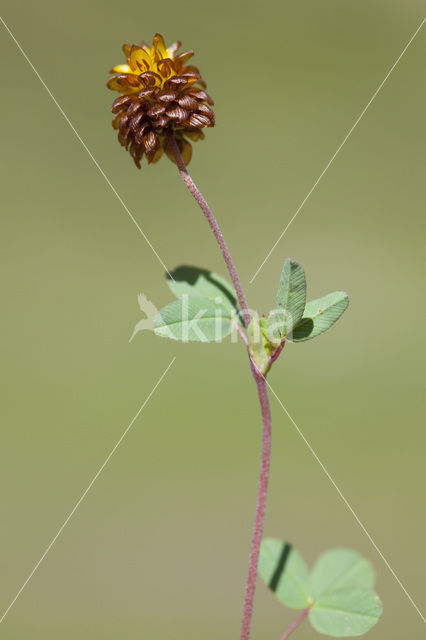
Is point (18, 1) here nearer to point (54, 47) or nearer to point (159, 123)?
point (54, 47)

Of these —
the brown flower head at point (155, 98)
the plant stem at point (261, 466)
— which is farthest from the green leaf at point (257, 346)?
the brown flower head at point (155, 98)

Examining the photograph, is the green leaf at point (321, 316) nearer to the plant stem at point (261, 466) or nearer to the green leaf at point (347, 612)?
the plant stem at point (261, 466)

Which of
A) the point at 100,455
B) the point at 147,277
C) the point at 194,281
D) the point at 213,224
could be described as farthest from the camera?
the point at 147,277

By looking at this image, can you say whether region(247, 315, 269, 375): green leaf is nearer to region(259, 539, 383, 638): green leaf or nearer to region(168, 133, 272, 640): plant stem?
region(168, 133, 272, 640): plant stem

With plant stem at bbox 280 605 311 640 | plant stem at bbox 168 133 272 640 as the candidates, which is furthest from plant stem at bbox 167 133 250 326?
plant stem at bbox 280 605 311 640

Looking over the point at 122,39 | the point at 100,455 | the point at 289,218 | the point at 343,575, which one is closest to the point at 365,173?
the point at 289,218

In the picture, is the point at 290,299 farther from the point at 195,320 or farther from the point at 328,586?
the point at 328,586
